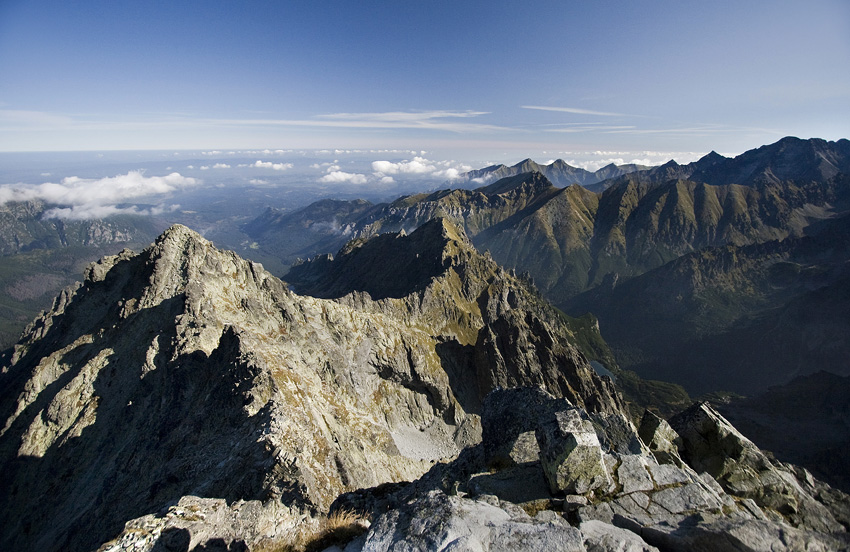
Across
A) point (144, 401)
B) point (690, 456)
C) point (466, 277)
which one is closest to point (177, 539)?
point (690, 456)

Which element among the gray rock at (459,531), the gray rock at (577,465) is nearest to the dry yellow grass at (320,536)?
the gray rock at (459,531)

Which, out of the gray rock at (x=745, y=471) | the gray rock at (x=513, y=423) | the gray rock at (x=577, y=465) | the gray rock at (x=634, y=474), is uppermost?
the gray rock at (x=577, y=465)

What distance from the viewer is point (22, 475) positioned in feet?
159

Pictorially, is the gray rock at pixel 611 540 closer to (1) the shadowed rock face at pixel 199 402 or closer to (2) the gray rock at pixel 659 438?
(2) the gray rock at pixel 659 438

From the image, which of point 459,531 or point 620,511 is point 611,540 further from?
point 459,531

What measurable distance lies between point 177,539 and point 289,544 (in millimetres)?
6036

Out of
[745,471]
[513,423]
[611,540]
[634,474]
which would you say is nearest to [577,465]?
[634,474]

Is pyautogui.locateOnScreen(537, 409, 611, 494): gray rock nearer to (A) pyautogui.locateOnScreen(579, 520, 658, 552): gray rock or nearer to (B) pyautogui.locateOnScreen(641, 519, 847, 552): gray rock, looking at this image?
(A) pyautogui.locateOnScreen(579, 520, 658, 552): gray rock

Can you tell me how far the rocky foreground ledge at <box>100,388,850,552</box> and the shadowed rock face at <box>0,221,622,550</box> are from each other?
350 centimetres

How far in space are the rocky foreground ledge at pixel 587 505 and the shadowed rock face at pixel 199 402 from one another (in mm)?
3503

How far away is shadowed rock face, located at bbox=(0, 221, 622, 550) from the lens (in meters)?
33.8

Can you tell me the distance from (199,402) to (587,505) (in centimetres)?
5051

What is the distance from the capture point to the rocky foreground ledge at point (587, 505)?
10586mm

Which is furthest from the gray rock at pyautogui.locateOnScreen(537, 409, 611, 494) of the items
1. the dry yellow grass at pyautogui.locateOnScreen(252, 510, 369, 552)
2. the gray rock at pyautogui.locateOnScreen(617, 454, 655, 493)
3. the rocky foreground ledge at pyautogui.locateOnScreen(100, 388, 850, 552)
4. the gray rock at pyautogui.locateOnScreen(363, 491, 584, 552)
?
the dry yellow grass at pyautogui.locateOnScreen(252, 510, 369, 552)
